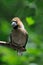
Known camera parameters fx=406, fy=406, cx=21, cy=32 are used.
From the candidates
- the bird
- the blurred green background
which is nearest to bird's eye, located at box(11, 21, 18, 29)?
the bird

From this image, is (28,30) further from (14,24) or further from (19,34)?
(14,24)

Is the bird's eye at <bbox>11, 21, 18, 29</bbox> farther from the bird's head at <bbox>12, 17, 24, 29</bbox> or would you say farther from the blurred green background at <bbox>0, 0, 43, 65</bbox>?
the blurred green background at <bbox>0, 0, 43, 65</bbox>

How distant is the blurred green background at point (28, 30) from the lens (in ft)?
13.5

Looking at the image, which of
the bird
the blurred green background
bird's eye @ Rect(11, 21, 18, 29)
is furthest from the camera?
the blurred green background

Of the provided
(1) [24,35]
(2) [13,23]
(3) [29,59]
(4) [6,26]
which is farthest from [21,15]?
(2) [13,23]

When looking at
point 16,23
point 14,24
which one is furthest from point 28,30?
point 14,24

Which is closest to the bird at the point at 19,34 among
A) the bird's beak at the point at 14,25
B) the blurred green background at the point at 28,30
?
the bird's beak at the point at 14,25

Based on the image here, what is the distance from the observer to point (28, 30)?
4.57 metres

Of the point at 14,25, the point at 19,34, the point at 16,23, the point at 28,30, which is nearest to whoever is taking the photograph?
the point at 14,25

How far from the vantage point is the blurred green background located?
412cm

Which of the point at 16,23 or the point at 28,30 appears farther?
the point at 28,30

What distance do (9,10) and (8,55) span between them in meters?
3.28

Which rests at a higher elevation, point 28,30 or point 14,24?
point 28,30

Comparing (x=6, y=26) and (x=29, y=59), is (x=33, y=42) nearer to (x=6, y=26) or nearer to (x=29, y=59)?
(x=29, y=59)
